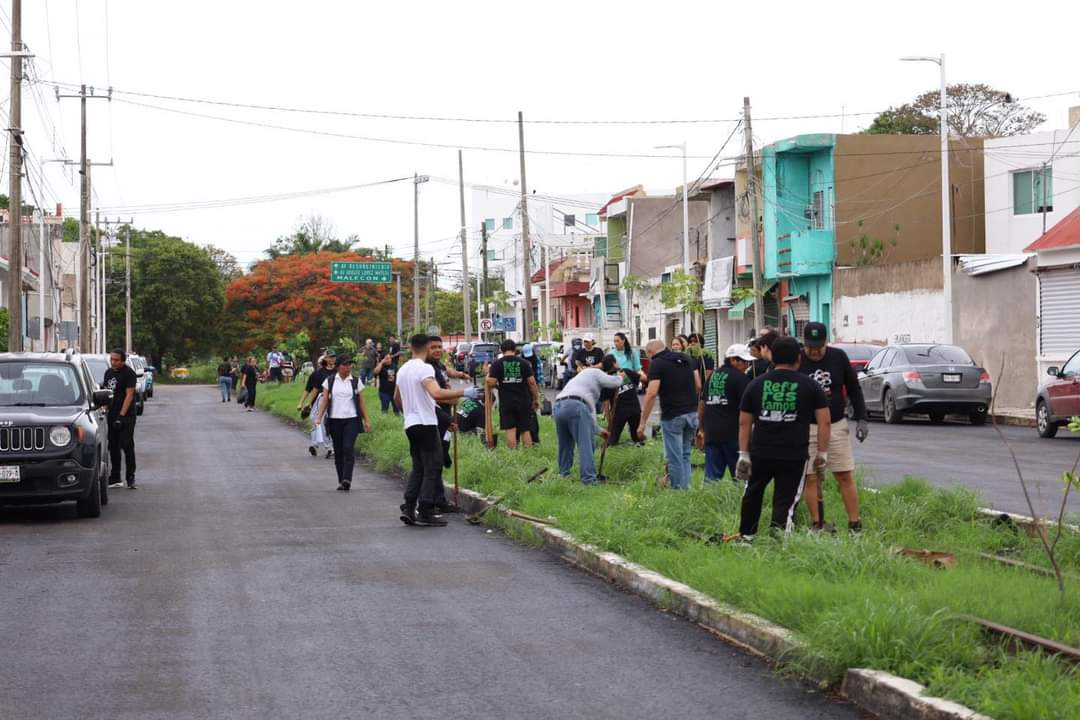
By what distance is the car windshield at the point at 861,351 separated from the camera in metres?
32.8

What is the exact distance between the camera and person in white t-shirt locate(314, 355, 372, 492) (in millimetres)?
18375

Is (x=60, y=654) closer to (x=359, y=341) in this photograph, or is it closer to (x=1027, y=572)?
(x=1027, y=572)

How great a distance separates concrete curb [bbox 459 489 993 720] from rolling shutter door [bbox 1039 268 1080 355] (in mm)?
20899

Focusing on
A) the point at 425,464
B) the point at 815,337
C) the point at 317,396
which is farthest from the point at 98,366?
the point at 815,337

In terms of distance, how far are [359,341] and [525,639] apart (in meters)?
72.0

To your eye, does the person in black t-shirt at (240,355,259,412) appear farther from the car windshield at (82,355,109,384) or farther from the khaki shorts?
the khaki shorts

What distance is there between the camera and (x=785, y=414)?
10.3m

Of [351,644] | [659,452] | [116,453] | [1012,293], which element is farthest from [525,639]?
[1012,293]

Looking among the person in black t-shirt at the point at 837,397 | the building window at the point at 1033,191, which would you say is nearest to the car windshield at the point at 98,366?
the person in black t-shirt at the point at 837,397

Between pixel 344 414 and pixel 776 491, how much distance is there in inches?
356

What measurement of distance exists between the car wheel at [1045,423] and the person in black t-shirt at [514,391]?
9.21 m

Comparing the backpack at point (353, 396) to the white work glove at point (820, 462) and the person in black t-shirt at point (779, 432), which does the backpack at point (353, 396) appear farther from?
the person in black t-shirt at point (779, 432)

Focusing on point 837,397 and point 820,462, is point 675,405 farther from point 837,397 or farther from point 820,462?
point 820,462

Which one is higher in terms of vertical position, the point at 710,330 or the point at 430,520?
the point at 710,330
